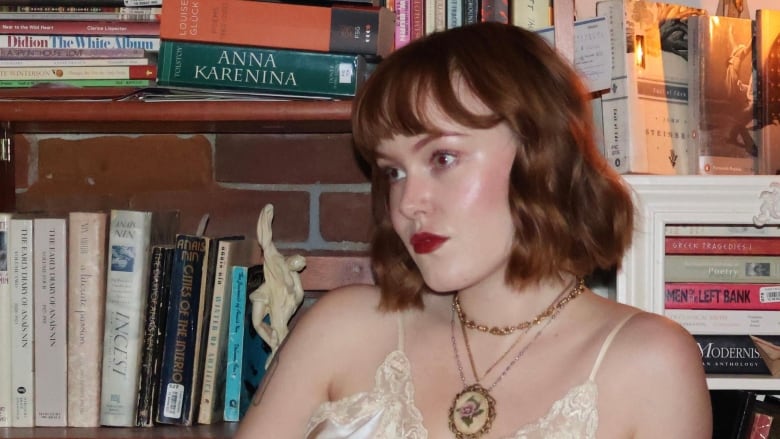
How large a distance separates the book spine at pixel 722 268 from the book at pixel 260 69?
1.65 ft

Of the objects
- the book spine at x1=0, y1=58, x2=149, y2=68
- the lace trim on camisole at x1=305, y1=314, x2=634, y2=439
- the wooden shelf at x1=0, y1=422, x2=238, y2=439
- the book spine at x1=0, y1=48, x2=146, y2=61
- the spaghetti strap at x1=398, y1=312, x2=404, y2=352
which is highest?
the book spine at x1=0, y1=48, x2=146, y2=61

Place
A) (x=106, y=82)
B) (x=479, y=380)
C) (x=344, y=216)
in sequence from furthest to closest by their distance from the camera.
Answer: (x=344, y=216), (x=106, y=82), (x=479, y=380)

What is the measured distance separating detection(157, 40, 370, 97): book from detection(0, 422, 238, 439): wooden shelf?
1.60ft

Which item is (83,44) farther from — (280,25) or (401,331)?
(401,331)

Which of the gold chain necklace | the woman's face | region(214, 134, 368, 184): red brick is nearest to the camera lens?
the woman's face

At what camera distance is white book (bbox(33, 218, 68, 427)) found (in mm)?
1500

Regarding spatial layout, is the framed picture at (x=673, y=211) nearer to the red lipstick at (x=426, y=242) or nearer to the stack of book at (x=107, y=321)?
the red lipstick at (x=426, y=242)

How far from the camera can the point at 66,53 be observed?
1463 millimetres

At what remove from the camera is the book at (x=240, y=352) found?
1.53m

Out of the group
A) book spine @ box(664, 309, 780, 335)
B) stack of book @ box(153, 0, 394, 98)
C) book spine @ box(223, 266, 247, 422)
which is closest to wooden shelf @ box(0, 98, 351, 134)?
stack of book @ box(153, 0, 394, 98)

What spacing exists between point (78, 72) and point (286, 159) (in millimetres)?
395

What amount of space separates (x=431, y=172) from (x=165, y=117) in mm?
415

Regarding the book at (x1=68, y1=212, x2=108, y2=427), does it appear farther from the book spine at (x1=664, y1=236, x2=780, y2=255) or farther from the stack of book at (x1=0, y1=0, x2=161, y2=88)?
the book spine at (x1=664, y1=236, x2=780, y2=255)

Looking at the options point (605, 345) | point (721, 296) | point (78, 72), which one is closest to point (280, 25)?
point (78, 72)
